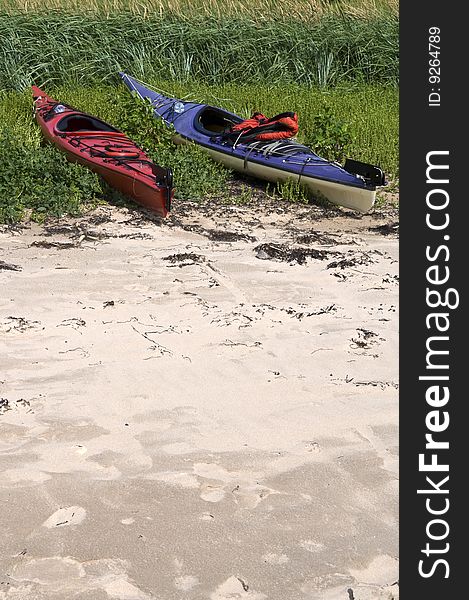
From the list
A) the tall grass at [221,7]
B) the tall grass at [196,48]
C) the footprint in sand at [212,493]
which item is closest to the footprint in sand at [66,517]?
the footprint in sand at [212,493]

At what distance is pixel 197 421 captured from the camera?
4598mm

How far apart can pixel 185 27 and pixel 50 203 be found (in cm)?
724

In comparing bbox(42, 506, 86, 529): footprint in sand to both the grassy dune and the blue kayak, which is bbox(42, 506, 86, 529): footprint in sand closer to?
the blue kayak

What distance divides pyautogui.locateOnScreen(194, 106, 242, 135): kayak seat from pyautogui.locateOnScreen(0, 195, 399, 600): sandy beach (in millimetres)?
3174

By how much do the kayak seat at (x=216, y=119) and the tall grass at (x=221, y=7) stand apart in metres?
5.08

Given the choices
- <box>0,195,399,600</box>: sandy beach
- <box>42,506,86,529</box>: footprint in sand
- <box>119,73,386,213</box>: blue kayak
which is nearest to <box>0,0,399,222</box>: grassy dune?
<box>119,73,386,213</box>: blue kayak

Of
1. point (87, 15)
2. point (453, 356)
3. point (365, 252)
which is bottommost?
point (365, 252)

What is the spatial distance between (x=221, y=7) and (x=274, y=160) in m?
8.13

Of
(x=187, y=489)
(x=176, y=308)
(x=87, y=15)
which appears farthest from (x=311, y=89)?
(x=187, y=489)

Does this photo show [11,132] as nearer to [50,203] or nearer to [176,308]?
[50,203]

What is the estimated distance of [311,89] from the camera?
14.2 metres

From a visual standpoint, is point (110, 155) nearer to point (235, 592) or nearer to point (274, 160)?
point (274, 160)

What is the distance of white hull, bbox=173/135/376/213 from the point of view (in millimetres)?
8664

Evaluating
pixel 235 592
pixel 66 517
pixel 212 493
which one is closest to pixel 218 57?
pixel 212 493
